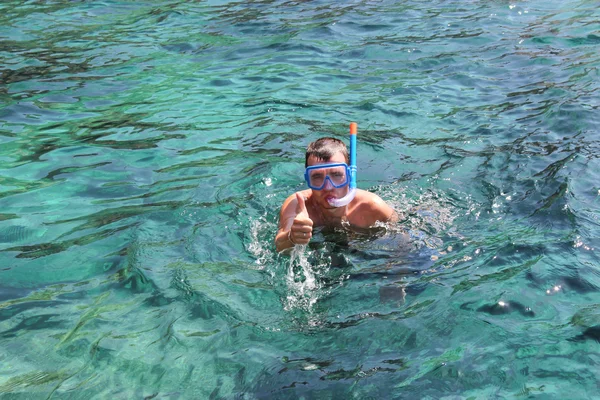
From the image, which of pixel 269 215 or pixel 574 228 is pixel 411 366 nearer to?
pixel 574 228

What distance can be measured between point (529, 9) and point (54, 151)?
27.2ft

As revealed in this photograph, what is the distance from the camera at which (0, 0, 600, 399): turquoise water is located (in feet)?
10.2

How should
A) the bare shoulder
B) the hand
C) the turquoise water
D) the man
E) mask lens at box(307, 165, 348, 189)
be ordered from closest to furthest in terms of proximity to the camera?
the turquoise water → the hand → the man → mask lens at box(307, 165, 348, 189) → the bare shoulder

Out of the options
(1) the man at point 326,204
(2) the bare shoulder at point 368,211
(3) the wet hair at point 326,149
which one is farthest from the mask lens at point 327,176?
(2) the bare shoulder at point 368,211

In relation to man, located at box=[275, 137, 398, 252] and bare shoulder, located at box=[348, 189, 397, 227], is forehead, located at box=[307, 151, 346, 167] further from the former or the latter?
bare shoulder, located at box=[348, 189, 397, 227]

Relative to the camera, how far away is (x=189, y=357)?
127 inches

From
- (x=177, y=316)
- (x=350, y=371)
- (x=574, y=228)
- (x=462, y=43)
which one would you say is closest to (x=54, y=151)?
(x=177, y=316)

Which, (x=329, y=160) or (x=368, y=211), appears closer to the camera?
(x=329, y=160)

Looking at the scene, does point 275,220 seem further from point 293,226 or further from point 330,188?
point 293,226

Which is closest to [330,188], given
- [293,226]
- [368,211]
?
[368,211]

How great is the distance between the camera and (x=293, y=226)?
12.2ft

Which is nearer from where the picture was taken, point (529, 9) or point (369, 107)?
point (369, 107)

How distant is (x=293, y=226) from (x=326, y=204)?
32.8 inches

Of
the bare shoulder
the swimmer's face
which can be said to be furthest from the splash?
the bare shoulder
